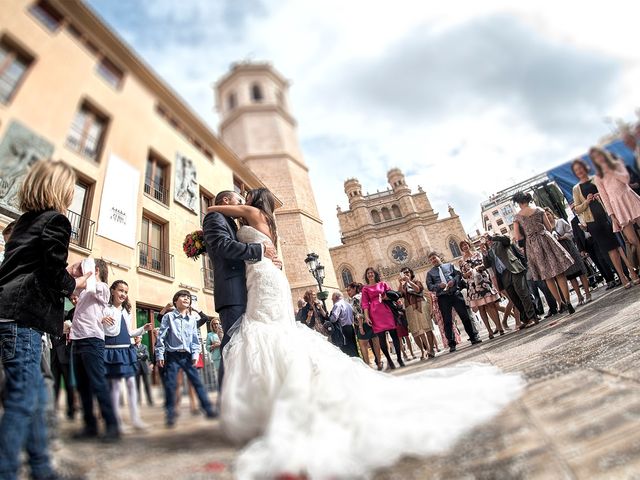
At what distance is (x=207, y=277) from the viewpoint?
1401mm

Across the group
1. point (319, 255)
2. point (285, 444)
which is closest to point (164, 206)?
point (285, 444)

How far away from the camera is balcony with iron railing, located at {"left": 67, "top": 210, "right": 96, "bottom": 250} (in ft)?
3.65

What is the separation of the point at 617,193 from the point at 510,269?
5.66ft

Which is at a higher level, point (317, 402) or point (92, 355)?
point (92, 355)

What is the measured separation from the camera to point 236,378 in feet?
3.63

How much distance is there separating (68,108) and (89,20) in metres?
0.41

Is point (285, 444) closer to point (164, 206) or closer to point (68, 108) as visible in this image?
point (164, 206)

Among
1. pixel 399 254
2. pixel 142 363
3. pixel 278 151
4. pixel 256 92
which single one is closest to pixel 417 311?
pixel 399 254

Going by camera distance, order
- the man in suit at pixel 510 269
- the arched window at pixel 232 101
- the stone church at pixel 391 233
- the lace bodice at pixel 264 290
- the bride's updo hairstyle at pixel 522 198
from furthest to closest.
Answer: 1. the arched window at pixel 232 101
2. the man in suit at pixel 510 269
3. the stone church at pixel 391 233
4. the bride's updo hairstyle at pixel 522 198
5. the lace bodice at pixel 264 290

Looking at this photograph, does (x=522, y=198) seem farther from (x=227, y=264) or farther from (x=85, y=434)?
(x=85, y=434)

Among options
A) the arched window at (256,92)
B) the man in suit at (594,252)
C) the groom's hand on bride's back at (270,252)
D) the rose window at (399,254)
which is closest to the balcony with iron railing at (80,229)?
the groom's hand on bride's back at (270,252)

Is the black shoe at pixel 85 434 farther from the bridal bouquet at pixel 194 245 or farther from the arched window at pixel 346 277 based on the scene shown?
the arched window at pixel 346 277

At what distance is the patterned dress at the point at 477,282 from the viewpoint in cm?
407

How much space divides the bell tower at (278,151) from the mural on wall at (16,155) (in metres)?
1.19
